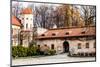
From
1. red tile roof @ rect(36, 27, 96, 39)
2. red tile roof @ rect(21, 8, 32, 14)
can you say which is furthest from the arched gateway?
red tile roof @ rect(21, 8, 32, 14)

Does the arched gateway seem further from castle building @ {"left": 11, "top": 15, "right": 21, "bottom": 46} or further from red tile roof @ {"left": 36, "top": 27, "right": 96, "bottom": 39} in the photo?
castle building @ {"left": 11, "top": 15, "right": 21, "bottom": 46}

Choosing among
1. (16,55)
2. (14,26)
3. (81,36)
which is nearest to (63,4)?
(81,36)

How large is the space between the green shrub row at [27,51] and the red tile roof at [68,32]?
16 centimetres

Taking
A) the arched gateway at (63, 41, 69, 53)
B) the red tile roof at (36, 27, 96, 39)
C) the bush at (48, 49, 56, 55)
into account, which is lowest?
the bush at (48, 49, 56, 55)

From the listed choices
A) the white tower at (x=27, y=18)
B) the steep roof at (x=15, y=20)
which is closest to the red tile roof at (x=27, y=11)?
the white tower at (x=27, y=18)

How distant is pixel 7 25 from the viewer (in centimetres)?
240

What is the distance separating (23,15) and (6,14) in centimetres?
20

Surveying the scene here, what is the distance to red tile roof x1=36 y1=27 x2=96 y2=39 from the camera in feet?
8.61

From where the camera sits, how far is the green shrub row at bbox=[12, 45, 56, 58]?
2439 millimetres

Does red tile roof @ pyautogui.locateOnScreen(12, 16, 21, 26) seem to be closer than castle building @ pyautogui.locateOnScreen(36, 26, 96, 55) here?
Yes

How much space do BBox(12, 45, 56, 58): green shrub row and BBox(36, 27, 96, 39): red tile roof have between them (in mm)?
165

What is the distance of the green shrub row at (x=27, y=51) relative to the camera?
8.00 ft

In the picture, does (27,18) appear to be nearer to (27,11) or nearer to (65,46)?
(27,11)

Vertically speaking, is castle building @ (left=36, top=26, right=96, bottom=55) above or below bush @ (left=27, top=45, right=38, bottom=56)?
above
